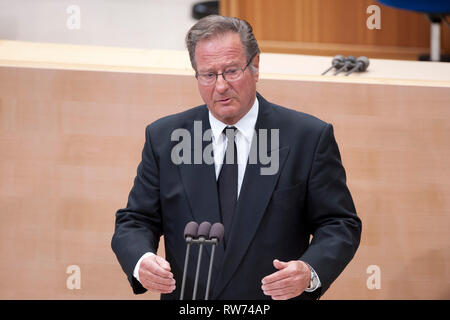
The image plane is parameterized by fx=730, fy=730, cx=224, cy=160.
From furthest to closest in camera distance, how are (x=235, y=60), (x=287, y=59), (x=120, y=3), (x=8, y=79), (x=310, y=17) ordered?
(x=120, y=3), (x=310, y=17), (x=287, y=59), (x=8, y=79), (x=235, y=60)

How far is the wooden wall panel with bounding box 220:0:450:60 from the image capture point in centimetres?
372

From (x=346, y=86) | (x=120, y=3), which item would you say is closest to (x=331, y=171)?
(x=346, y=86)

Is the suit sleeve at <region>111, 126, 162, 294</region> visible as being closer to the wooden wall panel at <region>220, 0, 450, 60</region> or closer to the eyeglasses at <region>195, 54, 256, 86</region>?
the eyeglasses at <region>195, 54, 256, 86</region>

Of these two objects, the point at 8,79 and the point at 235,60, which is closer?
the point at 235,60

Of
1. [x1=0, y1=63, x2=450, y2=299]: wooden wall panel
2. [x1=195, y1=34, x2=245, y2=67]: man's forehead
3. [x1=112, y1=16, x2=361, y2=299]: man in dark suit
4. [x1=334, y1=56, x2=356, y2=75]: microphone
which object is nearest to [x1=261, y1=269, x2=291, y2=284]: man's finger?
[x1=112, y1=16, x2=361, y2=299]: man in dark suit

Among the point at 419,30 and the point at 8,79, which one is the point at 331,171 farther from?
the point at 419,30

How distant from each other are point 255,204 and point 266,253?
0.38 feet

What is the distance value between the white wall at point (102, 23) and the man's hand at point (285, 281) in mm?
3671

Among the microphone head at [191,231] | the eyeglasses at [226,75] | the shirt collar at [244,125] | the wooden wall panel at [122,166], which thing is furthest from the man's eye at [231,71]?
the wooden wall panel at [122,166]

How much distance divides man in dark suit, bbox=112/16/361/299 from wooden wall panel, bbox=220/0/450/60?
2.11m

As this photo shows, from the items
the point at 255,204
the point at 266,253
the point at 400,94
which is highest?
the point at 400,94

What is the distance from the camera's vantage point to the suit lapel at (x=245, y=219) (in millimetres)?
1603

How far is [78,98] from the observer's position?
2186mm

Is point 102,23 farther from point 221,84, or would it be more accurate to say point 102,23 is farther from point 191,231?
point 191,231
